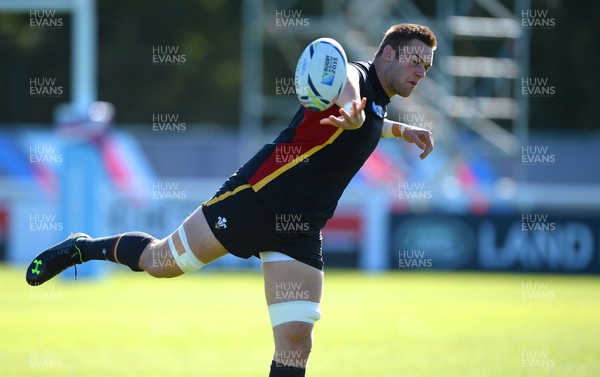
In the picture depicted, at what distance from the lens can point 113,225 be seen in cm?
2005

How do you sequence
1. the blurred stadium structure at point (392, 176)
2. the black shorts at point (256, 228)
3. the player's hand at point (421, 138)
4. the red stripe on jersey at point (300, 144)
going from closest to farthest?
1. the red stripe on jersey at point (300, 144)
2. the black shorts at point (256, 228)
3. the player's hand at point (421, 138)
4. the blurred stadium structure at point (392, 176)

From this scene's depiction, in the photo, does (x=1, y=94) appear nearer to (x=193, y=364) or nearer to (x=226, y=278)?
(x=226, y=278)

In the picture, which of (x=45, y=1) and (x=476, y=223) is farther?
(x=476, y=223)

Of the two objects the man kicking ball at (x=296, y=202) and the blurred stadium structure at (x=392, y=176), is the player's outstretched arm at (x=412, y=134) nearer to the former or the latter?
the man kicking ball at (x=296, y=202)

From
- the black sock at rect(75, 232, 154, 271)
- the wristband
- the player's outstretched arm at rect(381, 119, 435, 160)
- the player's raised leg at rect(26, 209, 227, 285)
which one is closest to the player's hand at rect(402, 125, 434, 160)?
the player's outstretched arm at rect(381, 119, 435, 160)

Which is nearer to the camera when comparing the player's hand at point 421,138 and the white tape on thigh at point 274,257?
the white tape on thigh at point 274,257

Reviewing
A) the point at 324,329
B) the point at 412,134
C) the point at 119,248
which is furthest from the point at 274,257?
the point at 324,329

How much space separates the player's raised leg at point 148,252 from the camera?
643cm

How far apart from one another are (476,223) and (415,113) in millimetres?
4321

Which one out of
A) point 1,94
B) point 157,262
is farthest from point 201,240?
A: point 1,94

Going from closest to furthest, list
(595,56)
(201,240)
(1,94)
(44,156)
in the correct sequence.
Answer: (201,240)
(44,156)
(595,56)
(1,94)

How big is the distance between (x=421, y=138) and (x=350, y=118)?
4.08 ft

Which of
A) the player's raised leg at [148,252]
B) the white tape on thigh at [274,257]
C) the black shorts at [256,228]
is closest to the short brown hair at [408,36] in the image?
the black shorts at [256,228]

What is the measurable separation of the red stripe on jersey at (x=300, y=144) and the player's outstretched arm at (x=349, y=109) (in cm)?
23
